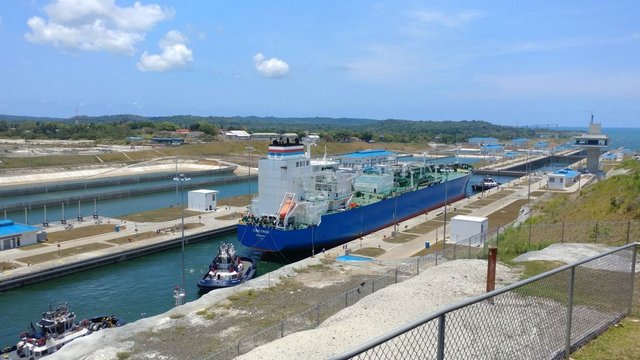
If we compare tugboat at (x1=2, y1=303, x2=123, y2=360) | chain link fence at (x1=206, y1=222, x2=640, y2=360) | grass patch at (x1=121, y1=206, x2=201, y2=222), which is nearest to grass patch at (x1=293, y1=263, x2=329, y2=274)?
chain link fence at (x1=206, y1=222, x2=640, y2=360)

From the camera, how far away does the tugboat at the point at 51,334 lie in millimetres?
18188

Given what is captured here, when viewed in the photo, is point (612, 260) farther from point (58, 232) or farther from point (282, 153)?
point (58, 232)

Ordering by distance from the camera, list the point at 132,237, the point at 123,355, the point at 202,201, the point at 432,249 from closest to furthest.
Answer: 1. the point at 123,355
2. the point at 432,249
3. the point at 132,237
4. the point at 202,201

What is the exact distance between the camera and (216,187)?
74.6 meters

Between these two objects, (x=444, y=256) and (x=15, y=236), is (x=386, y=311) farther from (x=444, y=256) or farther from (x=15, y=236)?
(x=15, y=236)

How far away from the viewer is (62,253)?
3153 cm

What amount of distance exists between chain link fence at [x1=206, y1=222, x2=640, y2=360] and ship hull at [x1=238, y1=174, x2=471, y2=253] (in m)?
10.6

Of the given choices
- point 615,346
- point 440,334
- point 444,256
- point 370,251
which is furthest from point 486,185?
point 440,334

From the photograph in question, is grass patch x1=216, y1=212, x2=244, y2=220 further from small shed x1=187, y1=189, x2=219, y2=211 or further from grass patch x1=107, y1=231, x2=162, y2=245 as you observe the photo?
grass patch x1=107, y1=231, x2=162, y2=245

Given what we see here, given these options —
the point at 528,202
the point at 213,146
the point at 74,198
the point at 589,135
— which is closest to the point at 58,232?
the point at 74,198

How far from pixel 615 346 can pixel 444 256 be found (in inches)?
735

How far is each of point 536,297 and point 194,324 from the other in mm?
14248

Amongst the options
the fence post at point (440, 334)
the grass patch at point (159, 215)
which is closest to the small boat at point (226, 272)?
the grass patch at point (159, 215)

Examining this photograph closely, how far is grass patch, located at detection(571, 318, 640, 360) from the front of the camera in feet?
24.0
